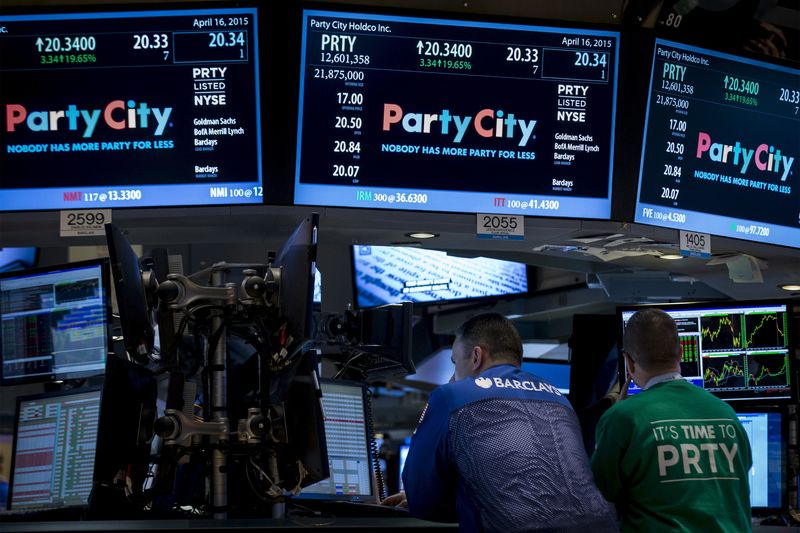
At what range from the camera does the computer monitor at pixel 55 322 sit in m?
3.76

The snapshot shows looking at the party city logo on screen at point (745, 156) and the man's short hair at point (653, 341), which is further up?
the party city logo on screen at point (745, 156)

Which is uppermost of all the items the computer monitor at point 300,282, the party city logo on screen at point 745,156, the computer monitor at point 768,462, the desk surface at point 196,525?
the party city logo on screen at point 745,156

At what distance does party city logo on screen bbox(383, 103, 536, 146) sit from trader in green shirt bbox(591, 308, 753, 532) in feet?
3.75

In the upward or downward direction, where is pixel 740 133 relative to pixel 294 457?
upward

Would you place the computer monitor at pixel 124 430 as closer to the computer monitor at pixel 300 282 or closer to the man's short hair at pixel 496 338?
the computer monitor at pixel 300 282

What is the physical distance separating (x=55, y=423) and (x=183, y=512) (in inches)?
38.7

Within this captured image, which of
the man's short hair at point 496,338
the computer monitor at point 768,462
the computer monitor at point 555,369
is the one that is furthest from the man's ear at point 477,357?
the computer monitor at point 555,369

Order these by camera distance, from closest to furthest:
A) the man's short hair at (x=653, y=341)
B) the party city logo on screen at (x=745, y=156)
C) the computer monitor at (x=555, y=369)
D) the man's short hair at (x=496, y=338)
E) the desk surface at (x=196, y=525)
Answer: the desk surface at (x=196, y=525)
the man's short hair at (x=496, y=338)
the man's short hair at (x=653, y=341)
the party city logo on screen at (x=745, y=156)
the computer monitor at (x=555, y=369)

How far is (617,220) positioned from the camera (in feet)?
13.0

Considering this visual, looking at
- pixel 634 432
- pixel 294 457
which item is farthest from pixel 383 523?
pixel 634 432

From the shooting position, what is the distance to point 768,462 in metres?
4.03

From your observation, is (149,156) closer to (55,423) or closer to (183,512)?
(55,423)

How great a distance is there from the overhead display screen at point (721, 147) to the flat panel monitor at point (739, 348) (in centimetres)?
32

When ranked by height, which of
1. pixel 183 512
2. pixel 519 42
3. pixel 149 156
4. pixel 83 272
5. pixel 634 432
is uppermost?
pixel 519 42
